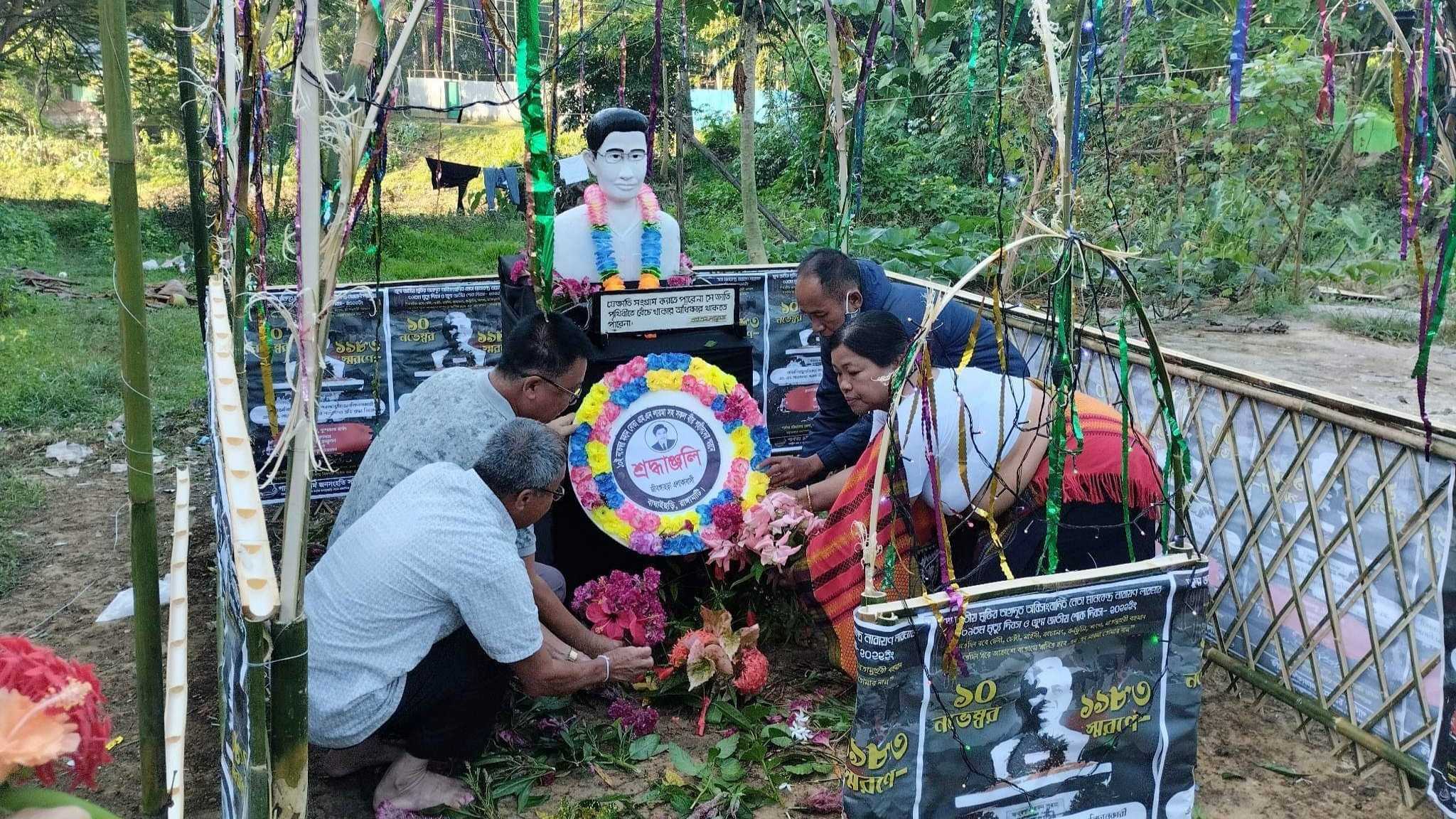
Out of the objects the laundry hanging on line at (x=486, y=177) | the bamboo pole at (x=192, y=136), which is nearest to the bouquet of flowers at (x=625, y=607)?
the bamboo pole at (x=192, y=136)

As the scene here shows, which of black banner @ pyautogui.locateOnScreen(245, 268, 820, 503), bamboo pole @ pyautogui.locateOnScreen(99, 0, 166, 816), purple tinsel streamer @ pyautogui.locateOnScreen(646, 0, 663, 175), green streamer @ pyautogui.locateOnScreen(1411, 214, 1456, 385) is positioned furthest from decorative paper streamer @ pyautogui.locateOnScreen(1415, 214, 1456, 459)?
black banner @ pyautogui.locateOnScreen(245, 268, 820, 503)

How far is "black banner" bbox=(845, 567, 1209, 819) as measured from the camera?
236cm

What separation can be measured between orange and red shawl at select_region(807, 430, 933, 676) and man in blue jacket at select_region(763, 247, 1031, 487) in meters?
0.66

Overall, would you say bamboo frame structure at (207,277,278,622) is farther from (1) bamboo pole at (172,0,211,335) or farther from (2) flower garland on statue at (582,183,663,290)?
(2) flower garland on statue at (582,183,663,290)

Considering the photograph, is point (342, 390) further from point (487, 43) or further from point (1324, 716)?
point (1324, 716)

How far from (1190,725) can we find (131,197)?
287 centimetres

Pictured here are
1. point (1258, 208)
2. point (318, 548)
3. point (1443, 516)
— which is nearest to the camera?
point (1443, 516)

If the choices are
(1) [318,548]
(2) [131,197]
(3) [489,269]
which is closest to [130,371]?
(2) [131,197]

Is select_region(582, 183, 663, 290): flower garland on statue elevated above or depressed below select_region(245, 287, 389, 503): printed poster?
above

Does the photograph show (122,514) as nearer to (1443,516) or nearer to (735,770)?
(735,770)

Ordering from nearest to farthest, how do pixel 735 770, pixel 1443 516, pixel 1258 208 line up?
pixel 1443 516 → pixel 735 770 → pixel 1258 208

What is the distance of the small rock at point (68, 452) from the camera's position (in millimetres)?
6082

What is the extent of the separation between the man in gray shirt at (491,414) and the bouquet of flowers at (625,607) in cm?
21

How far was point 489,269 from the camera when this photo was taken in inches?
449
